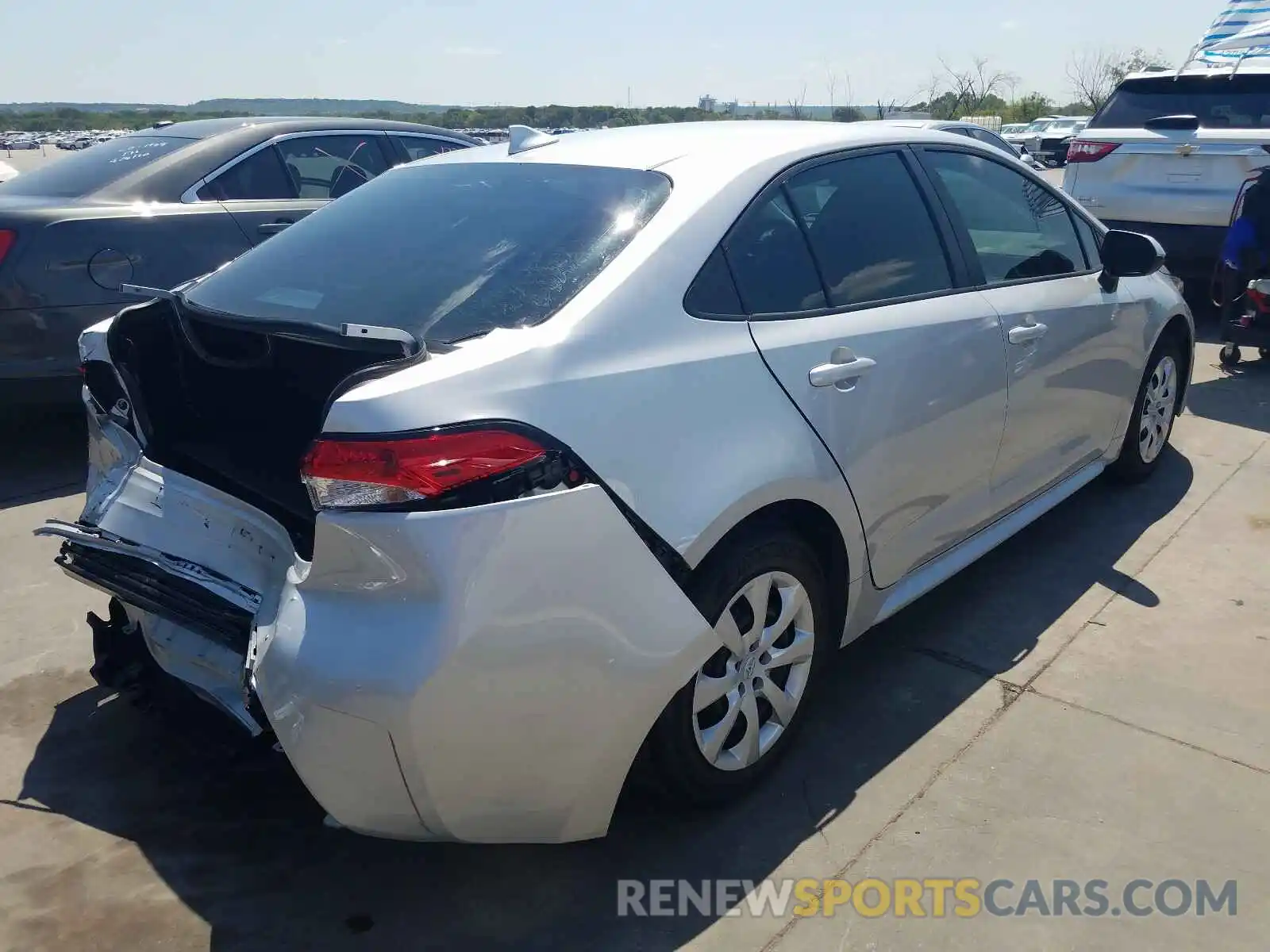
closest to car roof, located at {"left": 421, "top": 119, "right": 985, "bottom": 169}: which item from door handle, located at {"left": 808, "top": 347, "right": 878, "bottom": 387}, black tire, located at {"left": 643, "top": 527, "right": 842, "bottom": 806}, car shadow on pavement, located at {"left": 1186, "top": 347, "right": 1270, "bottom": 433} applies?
door handle, located at {"left": 808, "top": 347, "right": 878, "bottom": 387}

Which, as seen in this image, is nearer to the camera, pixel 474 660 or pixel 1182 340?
pixel 474 660

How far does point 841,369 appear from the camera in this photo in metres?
2.73

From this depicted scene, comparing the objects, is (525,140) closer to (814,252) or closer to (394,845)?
(814,252)

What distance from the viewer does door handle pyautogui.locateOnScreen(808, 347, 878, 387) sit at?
2.67m

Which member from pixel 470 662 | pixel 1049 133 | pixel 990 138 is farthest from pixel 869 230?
pixel 1049 133

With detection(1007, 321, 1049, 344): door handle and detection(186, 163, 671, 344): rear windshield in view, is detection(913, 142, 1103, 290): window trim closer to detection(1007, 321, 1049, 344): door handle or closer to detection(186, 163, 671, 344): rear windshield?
detection(1007, 321, 1049, 344): door handle

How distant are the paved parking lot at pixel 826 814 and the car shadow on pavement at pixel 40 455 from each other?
128 centimetres

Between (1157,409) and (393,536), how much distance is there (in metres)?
3.98

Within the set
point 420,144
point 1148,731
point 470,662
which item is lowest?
point 1148,731

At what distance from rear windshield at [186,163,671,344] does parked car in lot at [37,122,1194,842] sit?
1 cm

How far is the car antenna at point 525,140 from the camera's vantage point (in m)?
3.16

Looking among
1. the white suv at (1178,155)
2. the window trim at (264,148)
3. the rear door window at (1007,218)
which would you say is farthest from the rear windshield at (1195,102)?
the window trim at (264,148)

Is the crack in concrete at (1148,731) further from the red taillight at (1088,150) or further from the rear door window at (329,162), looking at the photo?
the red taillight at (1088,150)

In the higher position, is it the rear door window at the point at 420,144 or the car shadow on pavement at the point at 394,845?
the rear door window at the point at 420,144
